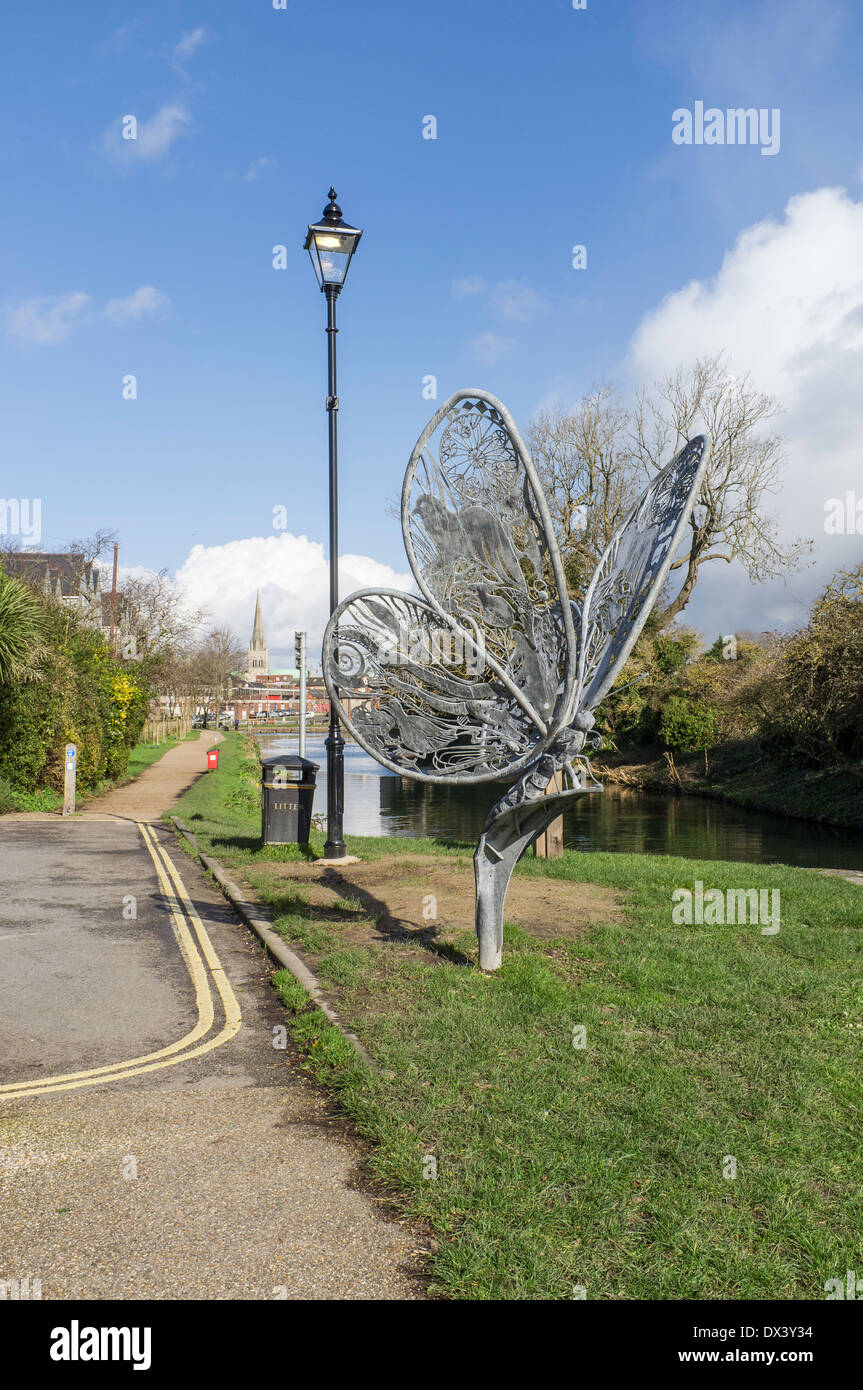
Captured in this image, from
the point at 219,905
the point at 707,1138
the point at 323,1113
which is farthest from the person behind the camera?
the point at 219,905

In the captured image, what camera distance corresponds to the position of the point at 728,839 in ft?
70.0

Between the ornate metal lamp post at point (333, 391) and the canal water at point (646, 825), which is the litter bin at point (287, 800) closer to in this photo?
the ornate metal lamp post at point (333, 391)

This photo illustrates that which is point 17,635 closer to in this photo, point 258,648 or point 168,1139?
point 168,1139

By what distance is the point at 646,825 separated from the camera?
24.0m

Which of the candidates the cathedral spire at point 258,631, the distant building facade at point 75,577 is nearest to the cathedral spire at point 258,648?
the cathedral spire at point 258,631

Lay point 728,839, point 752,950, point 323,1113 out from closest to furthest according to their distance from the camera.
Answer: point 323,1113, point 752,950, point 728,839

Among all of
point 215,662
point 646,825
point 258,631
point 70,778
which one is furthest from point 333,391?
point 258,631

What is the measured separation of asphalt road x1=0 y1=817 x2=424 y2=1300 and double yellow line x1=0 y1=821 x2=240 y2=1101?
0.06ft

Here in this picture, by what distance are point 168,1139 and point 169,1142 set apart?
0.04m

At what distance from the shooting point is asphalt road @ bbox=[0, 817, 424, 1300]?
3.34 meters

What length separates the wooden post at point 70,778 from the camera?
1845cm
